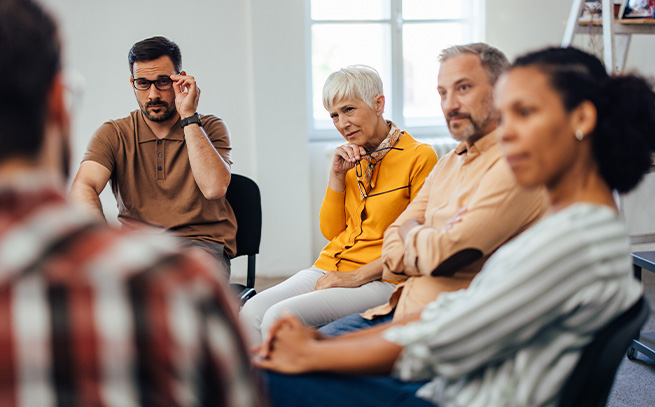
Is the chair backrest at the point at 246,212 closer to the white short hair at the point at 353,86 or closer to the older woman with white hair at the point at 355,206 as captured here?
the older woman with white hair at the point at 355,206

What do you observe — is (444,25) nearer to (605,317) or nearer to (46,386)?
(605,317)

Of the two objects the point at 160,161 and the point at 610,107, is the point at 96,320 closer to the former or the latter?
the point at 610,107

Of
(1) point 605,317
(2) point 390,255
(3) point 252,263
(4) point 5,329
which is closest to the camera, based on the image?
(4) point 5,329

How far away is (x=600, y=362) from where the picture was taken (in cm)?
88

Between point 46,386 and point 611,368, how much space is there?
0.80 meters

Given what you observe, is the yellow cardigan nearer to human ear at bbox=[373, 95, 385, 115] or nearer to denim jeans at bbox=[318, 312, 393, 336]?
human ear at bbox=[373, 95, 385, 115]

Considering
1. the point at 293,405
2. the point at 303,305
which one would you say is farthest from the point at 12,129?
the point at 303,305

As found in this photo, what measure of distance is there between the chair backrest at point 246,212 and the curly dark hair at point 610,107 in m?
1.54

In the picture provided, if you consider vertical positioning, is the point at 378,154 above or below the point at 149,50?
→ below

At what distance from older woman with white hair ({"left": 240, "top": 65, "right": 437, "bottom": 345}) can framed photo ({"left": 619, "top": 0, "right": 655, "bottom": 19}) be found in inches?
55.8

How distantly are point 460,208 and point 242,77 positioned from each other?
2.96 metres

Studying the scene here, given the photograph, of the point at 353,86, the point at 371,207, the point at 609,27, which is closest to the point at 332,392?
the point at 371,207

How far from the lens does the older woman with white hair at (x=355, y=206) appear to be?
6.20 ft

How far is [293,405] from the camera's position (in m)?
1.08
